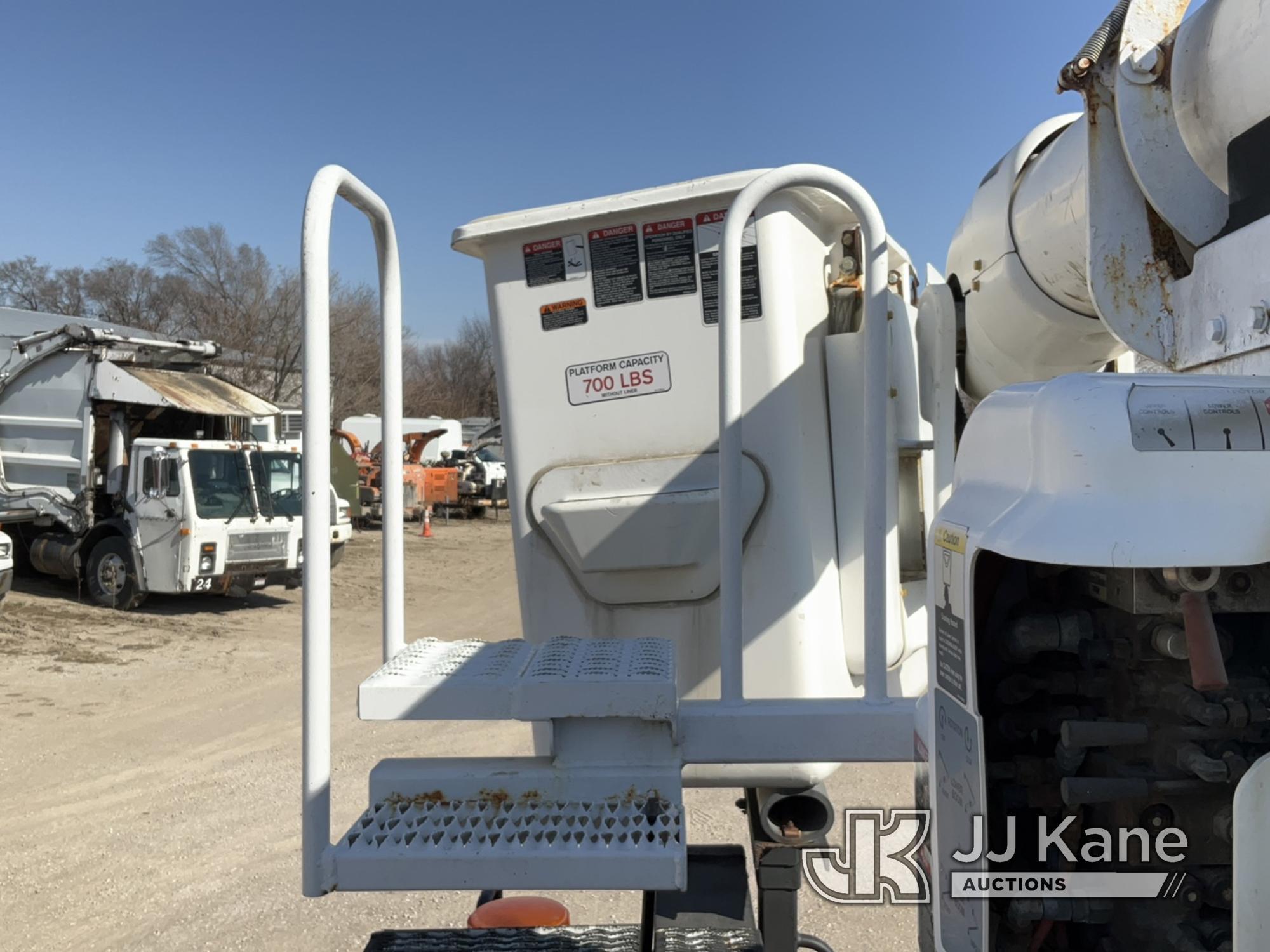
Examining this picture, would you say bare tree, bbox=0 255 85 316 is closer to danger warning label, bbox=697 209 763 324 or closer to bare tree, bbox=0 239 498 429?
bare tree, bbox=0 239 498 429

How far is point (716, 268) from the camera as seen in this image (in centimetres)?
274

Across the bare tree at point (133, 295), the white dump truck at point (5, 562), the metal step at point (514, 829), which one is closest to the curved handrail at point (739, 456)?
the metal step at point (514, 829)

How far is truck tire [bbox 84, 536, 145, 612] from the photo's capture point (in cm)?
1367

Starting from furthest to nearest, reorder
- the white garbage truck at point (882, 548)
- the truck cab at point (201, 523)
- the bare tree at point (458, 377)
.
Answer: the bare tree at point (458, 377) < the truck cab at point (201, 523) < the white garbage truck at point (882, 548)

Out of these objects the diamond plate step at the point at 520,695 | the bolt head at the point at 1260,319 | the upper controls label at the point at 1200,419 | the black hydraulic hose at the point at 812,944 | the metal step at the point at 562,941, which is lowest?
the black hydraulic hose at the point at 812,944

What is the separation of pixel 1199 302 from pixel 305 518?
1.80 m

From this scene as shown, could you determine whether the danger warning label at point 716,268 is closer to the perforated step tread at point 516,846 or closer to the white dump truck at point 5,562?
the perforated step tread at point 516,846

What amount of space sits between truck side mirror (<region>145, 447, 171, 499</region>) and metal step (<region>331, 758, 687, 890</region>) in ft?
40.3

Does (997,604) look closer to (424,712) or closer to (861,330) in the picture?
(424,712)

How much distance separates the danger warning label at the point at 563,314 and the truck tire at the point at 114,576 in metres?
12.5

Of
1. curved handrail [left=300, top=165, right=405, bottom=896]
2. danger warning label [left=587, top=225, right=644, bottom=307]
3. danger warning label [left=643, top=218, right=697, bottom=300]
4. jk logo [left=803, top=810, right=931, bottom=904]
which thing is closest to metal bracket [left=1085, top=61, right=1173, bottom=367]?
danger warning label [left=643, top=218, right=697, bottom=300]

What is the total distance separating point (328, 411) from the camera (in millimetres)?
2035

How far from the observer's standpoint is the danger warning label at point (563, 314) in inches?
112

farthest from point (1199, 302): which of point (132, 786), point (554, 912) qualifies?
point (132, 786)
